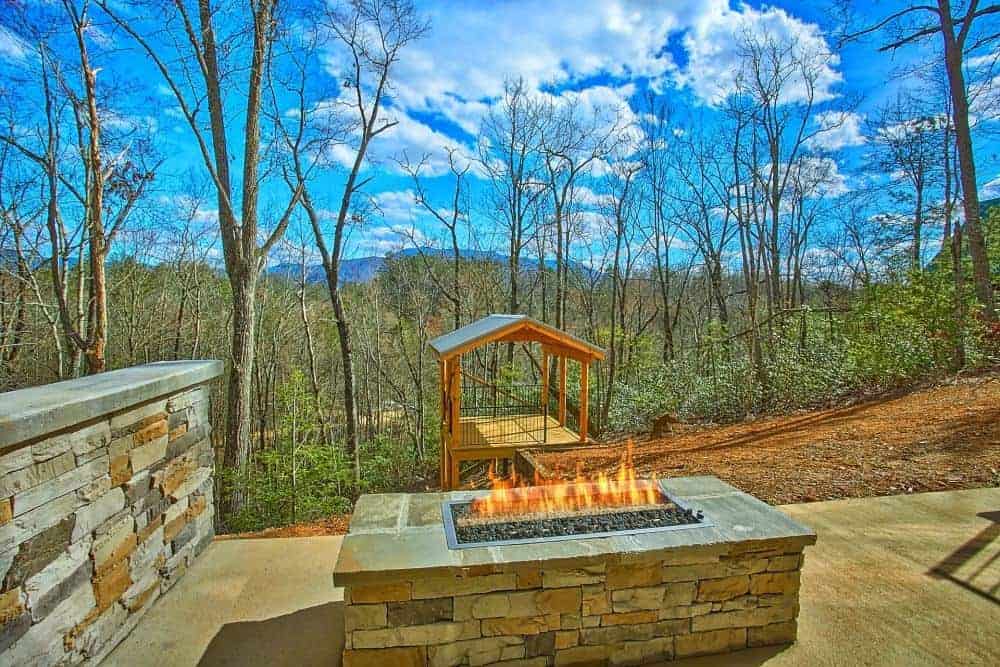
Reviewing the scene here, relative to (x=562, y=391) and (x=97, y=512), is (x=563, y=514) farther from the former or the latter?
(x=562, y=391)

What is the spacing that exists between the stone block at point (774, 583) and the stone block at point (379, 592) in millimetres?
1573

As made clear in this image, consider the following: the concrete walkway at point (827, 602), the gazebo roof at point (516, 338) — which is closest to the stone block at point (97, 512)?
the concrete walkway at point (827, 602)

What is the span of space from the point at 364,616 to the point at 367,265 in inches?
667

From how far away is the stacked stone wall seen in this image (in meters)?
2.17

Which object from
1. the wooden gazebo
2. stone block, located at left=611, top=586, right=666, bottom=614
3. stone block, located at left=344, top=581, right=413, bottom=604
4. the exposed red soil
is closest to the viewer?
stone block, located at left=344, top=581, right=413, bottom=604

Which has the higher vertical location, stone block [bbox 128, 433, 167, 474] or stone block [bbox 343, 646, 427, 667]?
stone block [bbox 128, 433, 167, 474]

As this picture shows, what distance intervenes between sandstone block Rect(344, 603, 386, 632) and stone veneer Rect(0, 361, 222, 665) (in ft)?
3.62

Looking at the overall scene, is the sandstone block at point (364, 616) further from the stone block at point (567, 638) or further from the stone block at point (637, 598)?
the stone block at point (637, 598)

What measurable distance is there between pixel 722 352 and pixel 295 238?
1113 cm

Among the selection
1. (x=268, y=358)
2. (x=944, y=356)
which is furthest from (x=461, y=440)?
(x=268, y=358)

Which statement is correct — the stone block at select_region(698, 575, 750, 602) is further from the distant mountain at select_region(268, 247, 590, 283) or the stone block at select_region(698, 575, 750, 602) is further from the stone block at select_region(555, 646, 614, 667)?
the distant mountain at select_region(268, 247, 590, 283)

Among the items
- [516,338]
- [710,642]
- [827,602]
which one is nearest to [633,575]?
[710,642]

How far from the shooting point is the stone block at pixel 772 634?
8.20 feet

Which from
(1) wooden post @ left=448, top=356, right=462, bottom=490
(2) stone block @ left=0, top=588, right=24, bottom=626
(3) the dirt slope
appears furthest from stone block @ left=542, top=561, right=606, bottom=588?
(1) wooden post @ left=448, top=356, right=462, bottom=490
